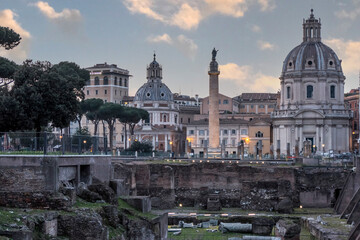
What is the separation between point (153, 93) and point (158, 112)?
5.23m

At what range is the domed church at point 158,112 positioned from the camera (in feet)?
456

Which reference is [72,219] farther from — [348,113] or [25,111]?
[348,113]

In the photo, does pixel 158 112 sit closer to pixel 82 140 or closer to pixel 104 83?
pixel 104 83

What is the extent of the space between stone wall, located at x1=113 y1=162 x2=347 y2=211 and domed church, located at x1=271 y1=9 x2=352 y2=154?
47695 mm

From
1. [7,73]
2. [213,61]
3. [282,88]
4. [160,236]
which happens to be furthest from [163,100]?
[160,236]

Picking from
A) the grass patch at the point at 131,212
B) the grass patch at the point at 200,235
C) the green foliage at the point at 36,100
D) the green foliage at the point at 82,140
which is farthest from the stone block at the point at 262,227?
the green foliage at the point at 36,100

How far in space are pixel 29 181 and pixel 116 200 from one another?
15.9 ft

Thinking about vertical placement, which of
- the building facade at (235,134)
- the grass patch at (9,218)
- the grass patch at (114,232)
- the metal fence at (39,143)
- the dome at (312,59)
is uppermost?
the dome at (312,59)

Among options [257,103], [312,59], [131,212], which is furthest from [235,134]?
[131,212]

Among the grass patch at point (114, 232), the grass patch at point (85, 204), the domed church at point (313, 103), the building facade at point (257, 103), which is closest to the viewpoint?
the grass patch at point (114, 232)

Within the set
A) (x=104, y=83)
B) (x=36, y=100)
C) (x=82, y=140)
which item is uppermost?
(x=104, y=83)

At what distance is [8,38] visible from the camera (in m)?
52.0

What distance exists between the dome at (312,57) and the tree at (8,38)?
6369 cm

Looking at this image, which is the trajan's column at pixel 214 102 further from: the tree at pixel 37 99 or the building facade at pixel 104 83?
the building facade at pixel 104 83
